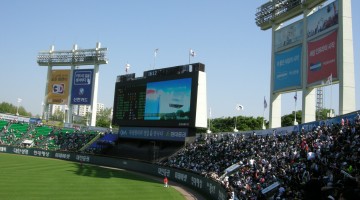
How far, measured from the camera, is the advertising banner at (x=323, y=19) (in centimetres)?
2922

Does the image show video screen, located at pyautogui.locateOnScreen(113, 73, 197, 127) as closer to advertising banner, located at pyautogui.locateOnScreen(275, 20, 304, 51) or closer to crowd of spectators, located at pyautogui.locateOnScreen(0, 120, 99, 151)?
advertising banner, located at pyautogui.locateOnScreen(275, 20, 304, 51)

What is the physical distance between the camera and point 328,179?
522 inches

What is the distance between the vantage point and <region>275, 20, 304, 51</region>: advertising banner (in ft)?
113

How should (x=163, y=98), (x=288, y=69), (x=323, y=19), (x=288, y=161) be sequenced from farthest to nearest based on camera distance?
1. (x=163, y=98)
2. (x=288, y=69)
3. (x=323, y=19)
4. (x=288, y=161)

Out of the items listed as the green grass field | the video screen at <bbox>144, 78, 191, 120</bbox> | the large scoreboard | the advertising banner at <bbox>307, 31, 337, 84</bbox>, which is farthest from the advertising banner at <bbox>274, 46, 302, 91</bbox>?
the green grass field

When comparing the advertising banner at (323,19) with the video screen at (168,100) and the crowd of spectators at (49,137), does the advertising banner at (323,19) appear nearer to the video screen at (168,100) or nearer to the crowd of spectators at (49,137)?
the video screen at (168,100)

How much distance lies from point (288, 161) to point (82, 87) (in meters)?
49.4

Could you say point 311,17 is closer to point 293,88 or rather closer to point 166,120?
point 293,88

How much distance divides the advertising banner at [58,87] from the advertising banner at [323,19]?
4613cm

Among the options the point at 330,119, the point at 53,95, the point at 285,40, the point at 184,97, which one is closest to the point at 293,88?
the point at 285,40

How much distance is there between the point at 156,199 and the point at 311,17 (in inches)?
779

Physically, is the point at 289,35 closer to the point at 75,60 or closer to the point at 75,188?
the point at 75,188

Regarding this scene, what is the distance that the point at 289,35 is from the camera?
117ft

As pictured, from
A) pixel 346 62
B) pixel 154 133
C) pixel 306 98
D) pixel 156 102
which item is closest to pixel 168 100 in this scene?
pixel 156 102
